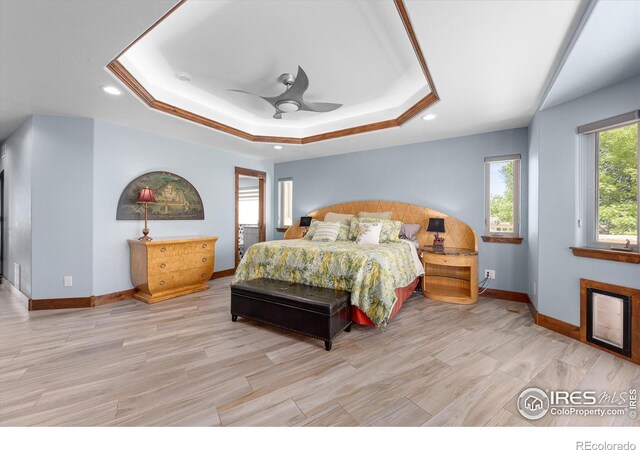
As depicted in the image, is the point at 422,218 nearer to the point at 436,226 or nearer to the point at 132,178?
the point at 436,226

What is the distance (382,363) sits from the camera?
6.93 ft

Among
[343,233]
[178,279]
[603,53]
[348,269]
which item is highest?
[603,53]

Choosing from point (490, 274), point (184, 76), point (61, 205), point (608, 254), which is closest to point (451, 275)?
point (490, 274)

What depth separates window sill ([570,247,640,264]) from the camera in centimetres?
213

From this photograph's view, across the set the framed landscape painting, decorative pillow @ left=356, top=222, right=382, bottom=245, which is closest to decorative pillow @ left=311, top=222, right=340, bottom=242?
decorative pillow @ left=356, top=222, right=382, bottom=245

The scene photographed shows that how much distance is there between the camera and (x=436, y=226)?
3912mm

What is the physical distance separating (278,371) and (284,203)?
4457 millimetres

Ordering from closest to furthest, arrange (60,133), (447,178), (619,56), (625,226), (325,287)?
(619,56)
(625,226)
(325,287)
(60,133)
(447,178)

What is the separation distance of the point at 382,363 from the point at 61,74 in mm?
3668

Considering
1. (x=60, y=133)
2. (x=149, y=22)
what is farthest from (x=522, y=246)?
(x=60, y=133)

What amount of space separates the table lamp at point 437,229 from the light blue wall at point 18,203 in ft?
17.4

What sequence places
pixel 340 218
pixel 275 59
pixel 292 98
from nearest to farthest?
pixel 275 59 → pixel 292 98 → pixel 340 218

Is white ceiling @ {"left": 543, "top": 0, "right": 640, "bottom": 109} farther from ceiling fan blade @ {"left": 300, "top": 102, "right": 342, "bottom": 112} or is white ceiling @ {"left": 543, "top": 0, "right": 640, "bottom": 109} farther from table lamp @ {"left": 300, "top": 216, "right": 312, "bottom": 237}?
table lamp @ {"left": 300, "top": 216, "right": 312, "bottom": 237}
